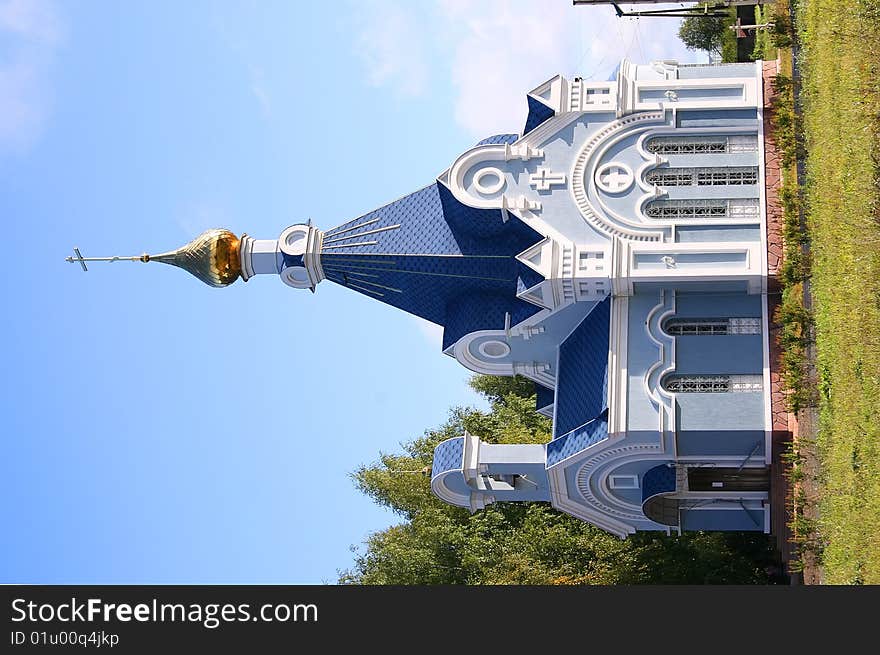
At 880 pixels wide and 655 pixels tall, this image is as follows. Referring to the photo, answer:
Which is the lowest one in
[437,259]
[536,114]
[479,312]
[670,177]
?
[479,312]

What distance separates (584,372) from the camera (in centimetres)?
2934

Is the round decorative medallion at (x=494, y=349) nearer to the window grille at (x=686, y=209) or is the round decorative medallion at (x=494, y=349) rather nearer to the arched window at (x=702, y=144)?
the window grille at (x=686, y=209)

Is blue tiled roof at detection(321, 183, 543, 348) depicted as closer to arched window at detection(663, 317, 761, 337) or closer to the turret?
the turret

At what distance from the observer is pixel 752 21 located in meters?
46.9

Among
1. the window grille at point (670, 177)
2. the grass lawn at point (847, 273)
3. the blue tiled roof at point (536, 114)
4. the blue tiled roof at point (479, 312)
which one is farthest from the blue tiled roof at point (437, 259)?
the grass lawn at point (847, 273)

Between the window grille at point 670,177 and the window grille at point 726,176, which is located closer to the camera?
the window grille at point 726,176

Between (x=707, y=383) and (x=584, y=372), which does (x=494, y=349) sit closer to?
(x=584, y=372)

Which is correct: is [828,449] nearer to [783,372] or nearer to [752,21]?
[783,372]

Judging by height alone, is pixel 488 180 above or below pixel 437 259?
above

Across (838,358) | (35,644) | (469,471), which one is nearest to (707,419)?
(838,358)

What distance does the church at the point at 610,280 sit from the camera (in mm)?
27828

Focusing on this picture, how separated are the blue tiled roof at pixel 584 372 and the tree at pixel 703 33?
22421 millimetres

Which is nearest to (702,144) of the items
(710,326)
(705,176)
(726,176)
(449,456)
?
(705,176)

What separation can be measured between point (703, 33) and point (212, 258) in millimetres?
24399
